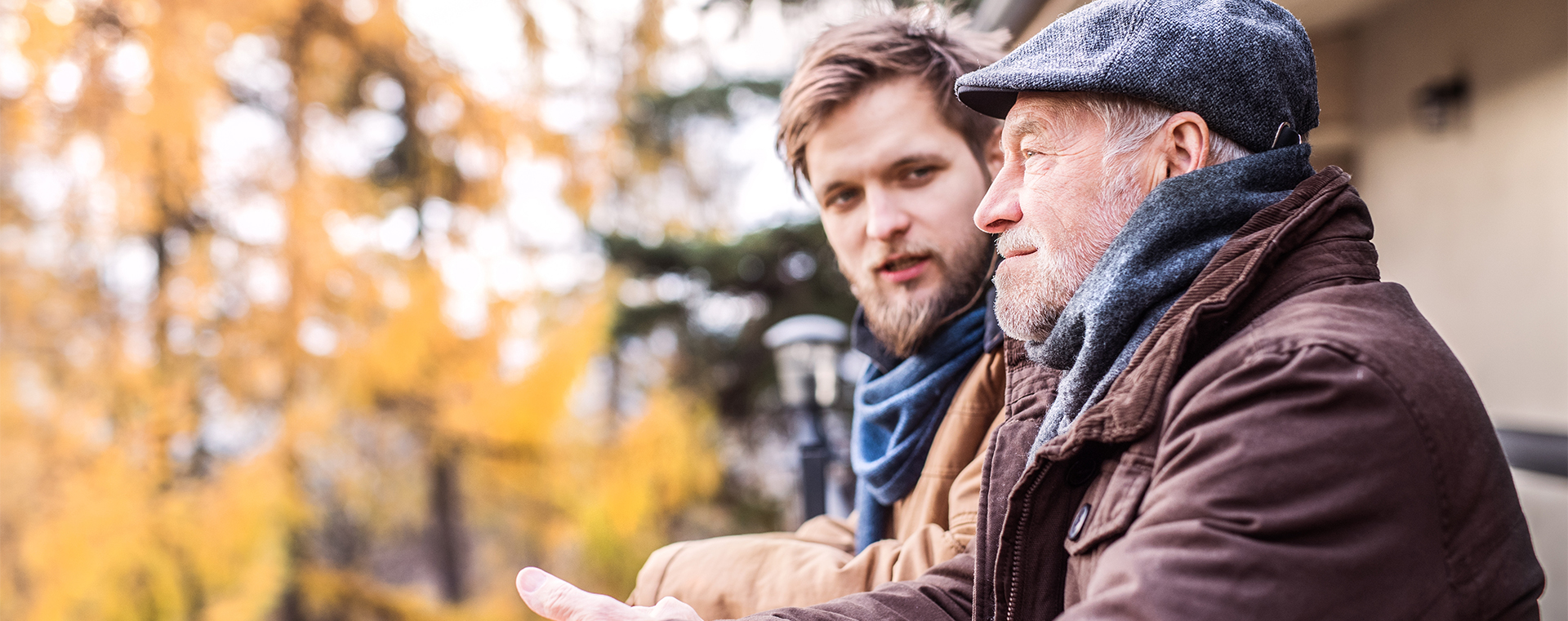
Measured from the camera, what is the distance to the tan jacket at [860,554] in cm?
142

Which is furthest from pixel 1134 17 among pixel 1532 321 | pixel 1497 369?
pixel 1497 369

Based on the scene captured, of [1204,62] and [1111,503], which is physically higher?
[1204,62]

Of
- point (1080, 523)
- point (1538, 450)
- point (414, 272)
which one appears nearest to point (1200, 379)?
point (1080, 523)

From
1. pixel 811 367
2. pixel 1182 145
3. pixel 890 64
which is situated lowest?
pixel 811 367

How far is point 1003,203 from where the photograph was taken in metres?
1.28

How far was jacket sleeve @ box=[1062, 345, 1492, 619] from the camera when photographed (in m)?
0.77

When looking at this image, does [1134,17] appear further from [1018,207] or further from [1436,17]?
[1436,17]

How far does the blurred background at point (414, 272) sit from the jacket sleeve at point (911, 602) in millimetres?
3103

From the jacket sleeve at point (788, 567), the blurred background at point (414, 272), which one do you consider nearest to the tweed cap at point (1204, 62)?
the jacket sleeve at point (788, 567)

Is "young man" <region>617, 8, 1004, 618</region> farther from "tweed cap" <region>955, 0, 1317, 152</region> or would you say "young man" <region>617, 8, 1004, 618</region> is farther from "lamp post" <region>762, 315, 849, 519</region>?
"lamp post" <region>762, 315, 849, 519</region>

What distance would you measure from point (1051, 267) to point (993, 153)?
57 centimetres

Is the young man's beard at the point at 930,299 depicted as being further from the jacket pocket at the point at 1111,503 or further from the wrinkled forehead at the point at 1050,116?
the jacket pocket at the point at 1111,503

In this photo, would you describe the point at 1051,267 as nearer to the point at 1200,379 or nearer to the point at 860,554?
the point at 1200,379

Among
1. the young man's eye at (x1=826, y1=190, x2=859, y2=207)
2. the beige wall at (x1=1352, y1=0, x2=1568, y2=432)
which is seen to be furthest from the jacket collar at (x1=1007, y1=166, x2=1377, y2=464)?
the beige wall at (x1=1352, y1=0, x2=1568, y2=432)
